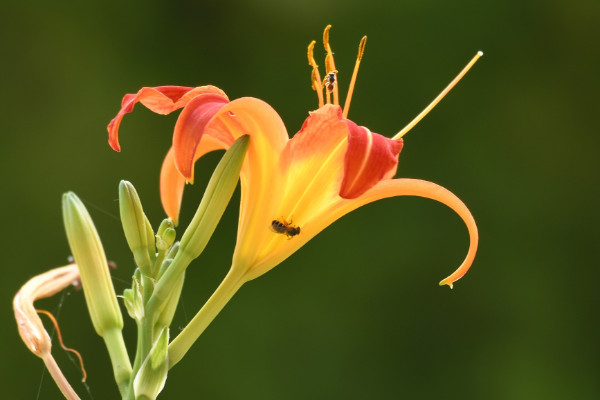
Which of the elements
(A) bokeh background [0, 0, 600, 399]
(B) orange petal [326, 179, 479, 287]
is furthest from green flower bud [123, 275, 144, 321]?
(A) bokeh background [0, 0, 600, 399]

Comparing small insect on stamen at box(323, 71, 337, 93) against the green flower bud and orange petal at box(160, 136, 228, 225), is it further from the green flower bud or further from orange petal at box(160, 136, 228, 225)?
the green flower bud

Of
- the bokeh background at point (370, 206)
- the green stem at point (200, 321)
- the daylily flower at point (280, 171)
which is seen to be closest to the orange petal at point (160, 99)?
the daylily flower at point (280, 171)

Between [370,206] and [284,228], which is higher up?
[284,228]

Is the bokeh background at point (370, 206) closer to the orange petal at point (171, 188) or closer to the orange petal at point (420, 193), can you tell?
the orange petal at point (171, 188)

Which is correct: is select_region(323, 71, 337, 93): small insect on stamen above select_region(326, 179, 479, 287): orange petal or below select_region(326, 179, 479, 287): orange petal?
above

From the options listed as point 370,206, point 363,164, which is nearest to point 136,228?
point 363,164

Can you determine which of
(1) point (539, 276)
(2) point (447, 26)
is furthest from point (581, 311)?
(2) point (447, 26)

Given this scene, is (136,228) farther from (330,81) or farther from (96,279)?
(330,81)

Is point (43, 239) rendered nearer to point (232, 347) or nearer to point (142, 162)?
point (142, 162)
